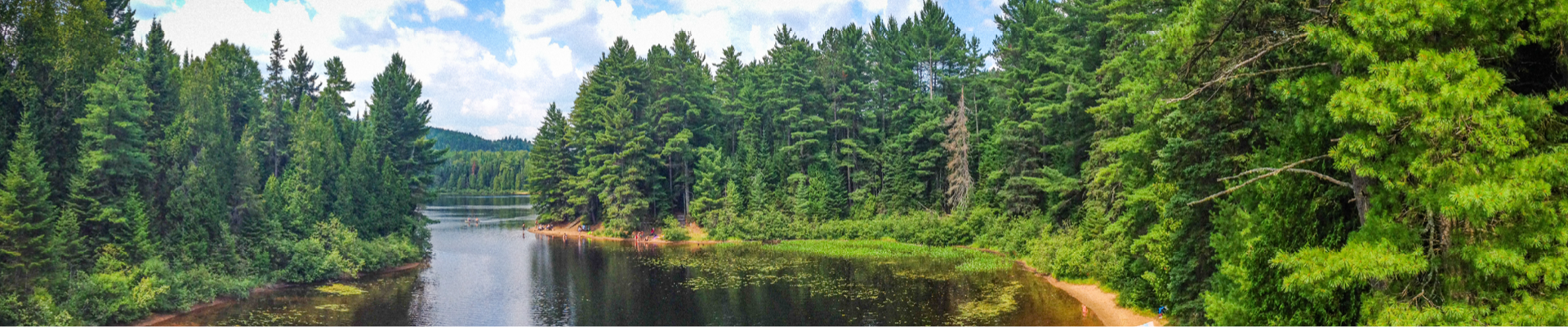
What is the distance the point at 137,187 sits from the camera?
31.0 metres

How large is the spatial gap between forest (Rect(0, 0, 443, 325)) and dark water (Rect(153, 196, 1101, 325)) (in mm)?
2171

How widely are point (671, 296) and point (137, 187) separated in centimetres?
2157

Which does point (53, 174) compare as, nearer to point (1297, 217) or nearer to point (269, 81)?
point (269, 81)

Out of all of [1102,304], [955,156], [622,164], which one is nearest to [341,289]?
[622,164]

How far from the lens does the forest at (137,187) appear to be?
25.6 metres

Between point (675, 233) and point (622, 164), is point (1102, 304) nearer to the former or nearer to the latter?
point (675, 233)

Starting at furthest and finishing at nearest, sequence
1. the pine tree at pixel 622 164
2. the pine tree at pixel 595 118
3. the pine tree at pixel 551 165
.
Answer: the pine tree at pixel 551 165, the pine tree at pixel 595 118, the pine tree at pixel 622 164

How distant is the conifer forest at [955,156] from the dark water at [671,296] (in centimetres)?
287

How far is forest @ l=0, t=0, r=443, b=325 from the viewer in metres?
25.6

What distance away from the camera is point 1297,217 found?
1269 cm

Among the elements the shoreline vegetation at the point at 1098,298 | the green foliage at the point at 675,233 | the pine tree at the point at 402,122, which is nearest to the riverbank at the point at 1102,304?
the shoreline vegetation at the point at 1098,298

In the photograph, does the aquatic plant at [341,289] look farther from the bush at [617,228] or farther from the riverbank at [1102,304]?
the riverbank at [1102,304]

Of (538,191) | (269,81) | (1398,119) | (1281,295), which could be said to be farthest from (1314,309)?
(538,191)

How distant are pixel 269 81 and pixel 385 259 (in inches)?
866
